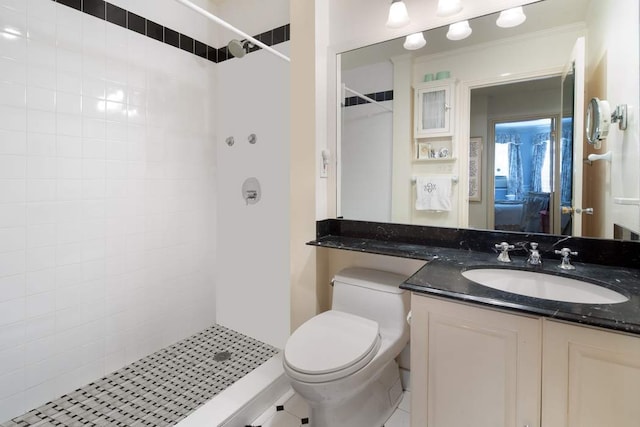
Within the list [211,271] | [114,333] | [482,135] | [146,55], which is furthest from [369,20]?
[114,333]

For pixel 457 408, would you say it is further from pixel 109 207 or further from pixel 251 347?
pixel 109 207

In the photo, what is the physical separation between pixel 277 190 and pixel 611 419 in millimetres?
1862

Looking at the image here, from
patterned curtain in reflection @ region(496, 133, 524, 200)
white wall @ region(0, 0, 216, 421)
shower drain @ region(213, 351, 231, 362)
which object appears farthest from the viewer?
shower drain @ region(213, 351, 231, 362)

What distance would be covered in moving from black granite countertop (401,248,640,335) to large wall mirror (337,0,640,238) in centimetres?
19

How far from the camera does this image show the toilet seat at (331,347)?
3.83 feet

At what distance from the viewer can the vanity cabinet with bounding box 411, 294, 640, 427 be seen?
2.69 feet

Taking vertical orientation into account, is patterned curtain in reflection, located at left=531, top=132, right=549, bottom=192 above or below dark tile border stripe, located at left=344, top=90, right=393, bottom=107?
below

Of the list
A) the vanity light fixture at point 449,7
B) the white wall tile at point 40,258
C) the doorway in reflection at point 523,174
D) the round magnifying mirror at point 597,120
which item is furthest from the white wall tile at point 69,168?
the round magnifying mirror at point 597,120

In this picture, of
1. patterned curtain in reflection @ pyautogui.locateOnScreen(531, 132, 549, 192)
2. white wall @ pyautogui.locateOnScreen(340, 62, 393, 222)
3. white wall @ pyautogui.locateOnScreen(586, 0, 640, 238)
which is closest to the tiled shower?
white wall @ pyautogui.locateOnScreen(340, 62, 393, 222)

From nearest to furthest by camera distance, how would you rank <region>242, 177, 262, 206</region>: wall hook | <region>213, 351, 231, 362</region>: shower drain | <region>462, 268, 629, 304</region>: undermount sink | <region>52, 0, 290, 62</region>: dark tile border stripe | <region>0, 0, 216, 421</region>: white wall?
<region>462, 268, 629, 304</region>: undermount sink, <region>0, 0, 216, 421</region>: white wall, <region>52, 0, 290, 62</region>: dark tile border stripe, <region>213, 351, 231, 362</region>: shower drain, <region>242, 177, 262, 206</region>: wall hook

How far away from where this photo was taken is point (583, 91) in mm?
1284

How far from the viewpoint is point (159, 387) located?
5.83 feet

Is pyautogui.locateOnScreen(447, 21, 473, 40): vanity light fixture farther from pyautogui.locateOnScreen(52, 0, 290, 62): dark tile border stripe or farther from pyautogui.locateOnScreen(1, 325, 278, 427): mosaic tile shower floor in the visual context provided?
pyautogui.locateOnScreen(1, 325, 278, 427): mosaic tile shower floor

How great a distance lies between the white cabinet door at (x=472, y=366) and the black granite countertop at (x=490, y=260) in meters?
0.05
